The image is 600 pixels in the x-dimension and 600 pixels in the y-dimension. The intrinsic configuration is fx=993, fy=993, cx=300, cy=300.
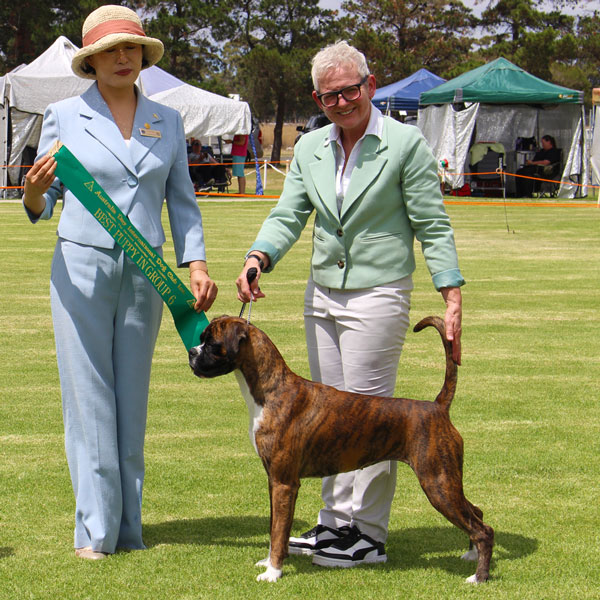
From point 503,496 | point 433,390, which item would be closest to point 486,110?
point 433,390

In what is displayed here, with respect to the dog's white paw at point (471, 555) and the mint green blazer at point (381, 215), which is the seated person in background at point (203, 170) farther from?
the dog's white paw at point (471, 555)

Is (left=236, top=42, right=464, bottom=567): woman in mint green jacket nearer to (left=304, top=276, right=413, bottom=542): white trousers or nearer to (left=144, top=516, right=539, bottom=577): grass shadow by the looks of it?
(left=304, top=276, right=413, bottom=542): white trousers

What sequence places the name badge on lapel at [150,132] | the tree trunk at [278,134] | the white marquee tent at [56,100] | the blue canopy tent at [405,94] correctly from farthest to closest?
the tree trunk at [278,134]
the blue canopy tent at [405,94]
the white marquee tent at [56,100]
the name badge on lapel at [150,132]

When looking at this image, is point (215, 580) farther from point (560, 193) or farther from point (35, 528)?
point (560, 193)

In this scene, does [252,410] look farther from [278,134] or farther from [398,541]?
[278,134]

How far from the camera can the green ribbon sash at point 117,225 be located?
4074 mm

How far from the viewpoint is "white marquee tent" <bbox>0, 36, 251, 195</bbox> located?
24.3m

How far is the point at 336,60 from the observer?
4.05m

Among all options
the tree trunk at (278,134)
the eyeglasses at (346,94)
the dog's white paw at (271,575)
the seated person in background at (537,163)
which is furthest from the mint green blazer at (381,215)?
the tree trunk at (278,134)

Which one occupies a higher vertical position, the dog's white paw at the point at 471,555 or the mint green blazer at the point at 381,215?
the mint green blazer at the point at 381,215

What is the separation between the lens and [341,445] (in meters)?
4.05

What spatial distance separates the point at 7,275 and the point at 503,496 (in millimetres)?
9571

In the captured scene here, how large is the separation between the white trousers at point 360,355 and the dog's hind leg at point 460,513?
35 centimetres

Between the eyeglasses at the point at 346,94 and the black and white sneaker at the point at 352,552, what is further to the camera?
the black and white sneaker at the point at 352,552
